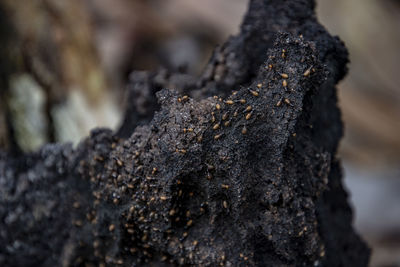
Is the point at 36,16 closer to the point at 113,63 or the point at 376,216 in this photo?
the point at 113,63

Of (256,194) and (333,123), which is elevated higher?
(333,123)

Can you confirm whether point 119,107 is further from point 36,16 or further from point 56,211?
point 56,211

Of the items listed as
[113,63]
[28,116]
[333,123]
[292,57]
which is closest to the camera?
[292,57]

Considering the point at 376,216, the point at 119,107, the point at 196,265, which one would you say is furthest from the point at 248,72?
the point at 376,216

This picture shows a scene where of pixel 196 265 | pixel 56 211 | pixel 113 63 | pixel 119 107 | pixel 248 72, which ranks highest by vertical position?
pixel 113 63

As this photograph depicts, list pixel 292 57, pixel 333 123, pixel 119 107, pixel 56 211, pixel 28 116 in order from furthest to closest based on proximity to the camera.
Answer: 1. pixel 119 107
2. pixel 28 116
3. pixel 56 211
4. pixel 333 123
5. pixel 292 57

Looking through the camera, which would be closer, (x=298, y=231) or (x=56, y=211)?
(x=298, y=231)
